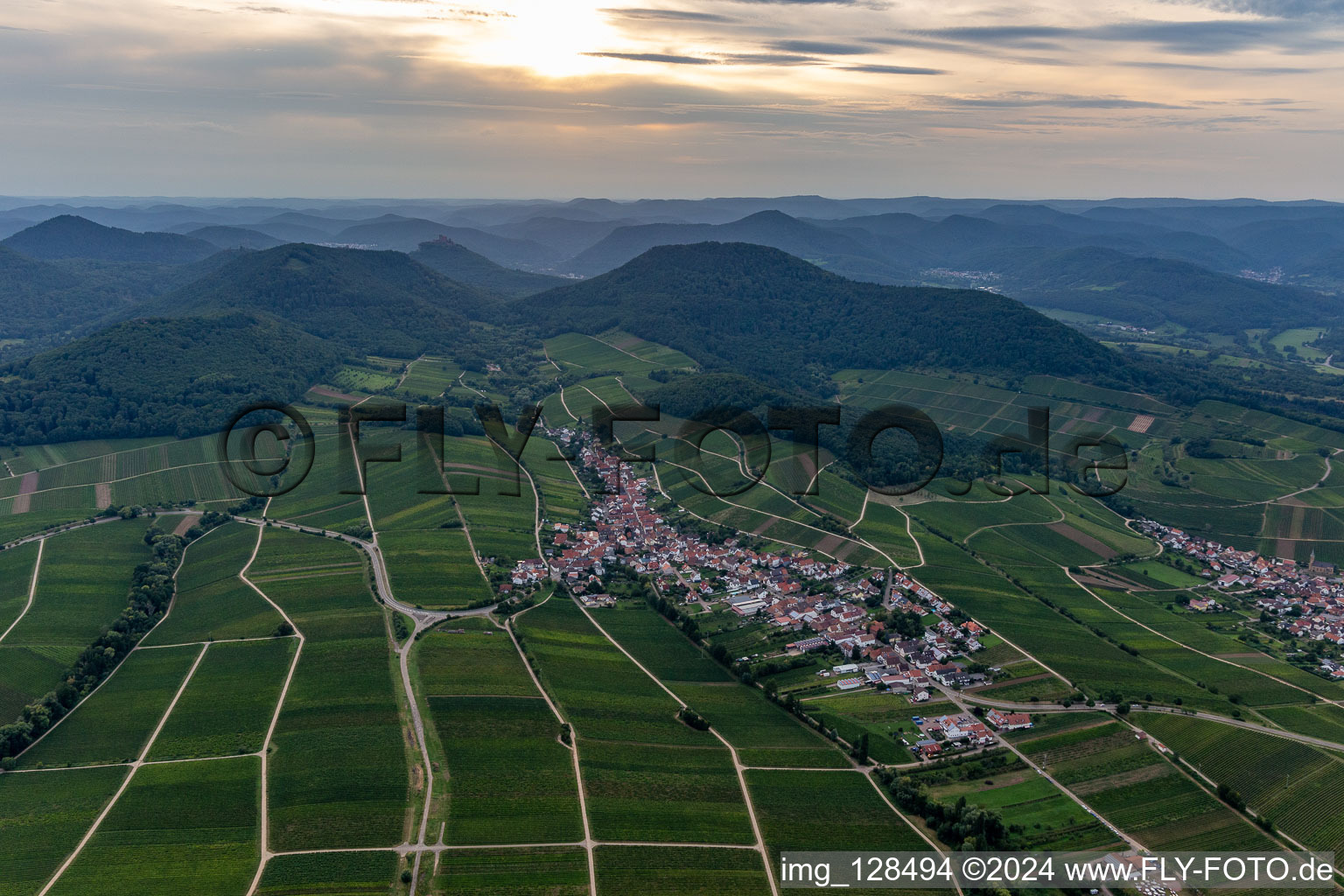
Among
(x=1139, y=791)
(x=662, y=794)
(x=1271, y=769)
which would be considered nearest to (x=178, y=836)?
(x=662, y=794)

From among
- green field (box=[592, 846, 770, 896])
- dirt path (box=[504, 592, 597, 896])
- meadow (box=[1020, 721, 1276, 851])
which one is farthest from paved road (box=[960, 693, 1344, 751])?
dirt path (box=[504, 592, 597, 896])

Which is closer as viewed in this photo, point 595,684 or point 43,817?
point 43,817

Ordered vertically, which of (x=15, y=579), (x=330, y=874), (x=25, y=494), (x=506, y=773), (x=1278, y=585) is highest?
(x=25, y=494)

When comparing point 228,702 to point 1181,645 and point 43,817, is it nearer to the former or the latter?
point 43,817

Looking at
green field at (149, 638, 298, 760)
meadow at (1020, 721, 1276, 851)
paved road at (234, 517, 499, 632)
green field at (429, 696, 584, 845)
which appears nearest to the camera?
green field at (429, 696, 584, 845)

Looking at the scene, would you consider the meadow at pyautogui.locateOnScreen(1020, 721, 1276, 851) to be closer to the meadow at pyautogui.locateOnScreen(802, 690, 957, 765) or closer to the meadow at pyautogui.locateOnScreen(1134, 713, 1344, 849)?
the meadow at pyautogui.locateOnScreen(1134, 713, 1344, 849)

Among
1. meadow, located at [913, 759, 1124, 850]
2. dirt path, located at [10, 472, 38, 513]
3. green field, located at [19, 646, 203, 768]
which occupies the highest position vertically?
dirt path, located at [10, 472, 38, 513]

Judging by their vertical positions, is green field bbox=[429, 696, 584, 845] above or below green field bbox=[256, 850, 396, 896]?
above
